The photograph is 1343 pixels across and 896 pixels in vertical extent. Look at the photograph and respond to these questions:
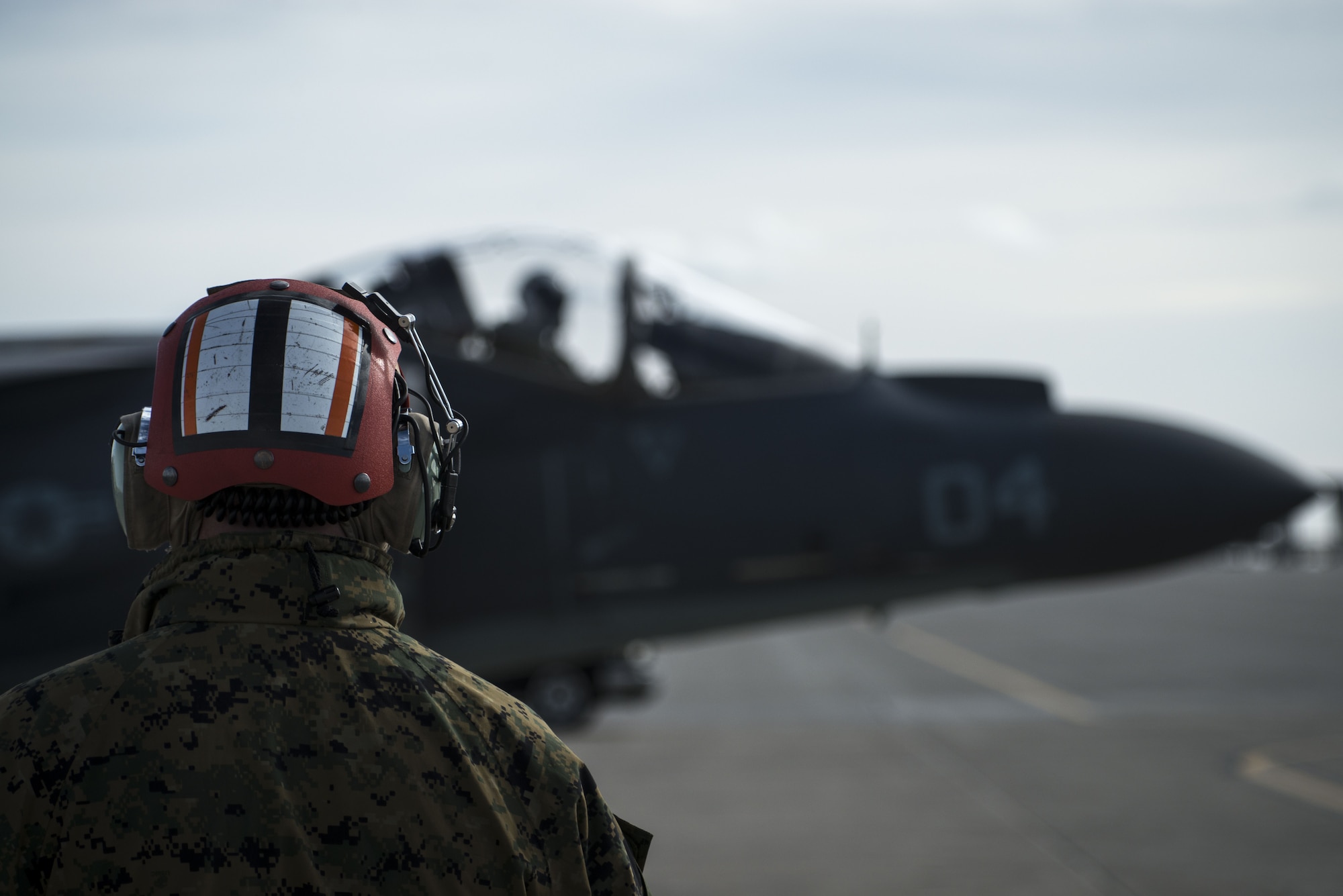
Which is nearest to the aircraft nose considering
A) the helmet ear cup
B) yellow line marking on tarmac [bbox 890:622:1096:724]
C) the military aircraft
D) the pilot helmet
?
the military aircraft

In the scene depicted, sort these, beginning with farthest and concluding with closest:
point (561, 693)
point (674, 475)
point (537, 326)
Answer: point (561, 693), point (537, 326), point (674, 475)

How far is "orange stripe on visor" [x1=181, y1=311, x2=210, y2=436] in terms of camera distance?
5.85ft

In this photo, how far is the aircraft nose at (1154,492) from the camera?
21.5 feet

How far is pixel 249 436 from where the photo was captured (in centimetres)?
175

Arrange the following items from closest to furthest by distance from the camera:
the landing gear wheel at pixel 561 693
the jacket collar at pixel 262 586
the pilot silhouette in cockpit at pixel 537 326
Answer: the jacket collar at pixel 262 586
the pilot silhouette in cockpit at pixel 537 326
the landing gear wheel at pixel 561 693

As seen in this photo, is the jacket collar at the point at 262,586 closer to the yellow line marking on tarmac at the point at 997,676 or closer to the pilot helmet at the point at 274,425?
the pilot helmet at the point at 274,425

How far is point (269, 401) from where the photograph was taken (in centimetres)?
177

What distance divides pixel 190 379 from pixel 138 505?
249 mm

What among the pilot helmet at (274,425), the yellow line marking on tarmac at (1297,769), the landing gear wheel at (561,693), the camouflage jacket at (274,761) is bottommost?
the yellow line marking on tarmac at (1297,769)

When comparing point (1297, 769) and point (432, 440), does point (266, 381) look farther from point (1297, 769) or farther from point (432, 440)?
point (1297, 769)

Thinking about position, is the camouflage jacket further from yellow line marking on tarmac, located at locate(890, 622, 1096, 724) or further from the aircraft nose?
yellow line marking on tarmac, located at locate(890, 622, 1096, 724)

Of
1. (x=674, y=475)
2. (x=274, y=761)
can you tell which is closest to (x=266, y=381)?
(x=274, y=761)

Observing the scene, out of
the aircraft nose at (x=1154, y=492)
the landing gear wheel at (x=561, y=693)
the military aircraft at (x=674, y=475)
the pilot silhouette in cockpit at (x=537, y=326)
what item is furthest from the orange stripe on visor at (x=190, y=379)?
the landing gear wheel at (x=561, y=693)

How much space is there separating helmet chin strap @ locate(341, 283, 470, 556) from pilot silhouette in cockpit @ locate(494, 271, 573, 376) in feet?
14.8
